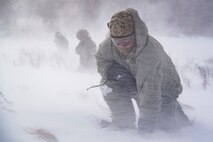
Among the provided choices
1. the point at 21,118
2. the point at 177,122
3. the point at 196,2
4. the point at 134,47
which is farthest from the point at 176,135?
the point at 21,118

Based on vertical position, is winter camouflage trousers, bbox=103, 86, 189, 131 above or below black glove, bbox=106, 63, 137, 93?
below

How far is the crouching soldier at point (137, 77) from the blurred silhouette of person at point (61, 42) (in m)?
0.15

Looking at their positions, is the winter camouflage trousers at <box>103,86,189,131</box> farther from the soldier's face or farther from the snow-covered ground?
the soldier's face

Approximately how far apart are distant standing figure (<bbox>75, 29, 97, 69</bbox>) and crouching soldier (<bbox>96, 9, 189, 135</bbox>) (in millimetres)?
59

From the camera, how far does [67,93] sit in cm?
175

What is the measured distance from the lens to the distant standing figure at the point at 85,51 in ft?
5.57

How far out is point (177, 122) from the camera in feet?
5.43

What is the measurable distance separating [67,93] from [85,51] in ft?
0.54

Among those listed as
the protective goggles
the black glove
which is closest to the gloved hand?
the black glove

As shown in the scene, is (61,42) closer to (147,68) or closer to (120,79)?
(120,79)

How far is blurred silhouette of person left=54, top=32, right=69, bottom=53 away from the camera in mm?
1729

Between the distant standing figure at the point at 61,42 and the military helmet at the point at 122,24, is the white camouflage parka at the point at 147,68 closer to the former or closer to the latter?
the military helmet at the point at 122,24

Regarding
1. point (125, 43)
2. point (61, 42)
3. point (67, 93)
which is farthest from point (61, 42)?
point (125, 43)

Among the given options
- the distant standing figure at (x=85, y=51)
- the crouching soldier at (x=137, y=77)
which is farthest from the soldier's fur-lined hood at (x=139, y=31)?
the distant standing figure at (x=85, y=51)
